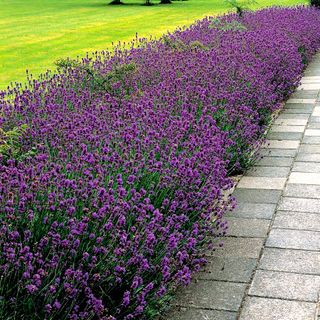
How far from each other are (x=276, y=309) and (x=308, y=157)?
3.79 m

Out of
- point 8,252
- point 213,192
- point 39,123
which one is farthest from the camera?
point 39,123

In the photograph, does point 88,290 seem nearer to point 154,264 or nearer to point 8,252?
point 8,252

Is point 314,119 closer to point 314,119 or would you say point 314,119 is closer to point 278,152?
point 314,119

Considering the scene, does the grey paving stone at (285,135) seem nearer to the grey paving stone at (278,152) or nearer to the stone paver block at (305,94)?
the grey paving stone at (278,152)

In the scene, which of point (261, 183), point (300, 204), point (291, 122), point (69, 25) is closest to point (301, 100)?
point (291, 122)

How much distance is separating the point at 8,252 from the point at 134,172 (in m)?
1.47

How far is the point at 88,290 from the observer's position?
3.25 m

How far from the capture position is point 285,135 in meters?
8.76

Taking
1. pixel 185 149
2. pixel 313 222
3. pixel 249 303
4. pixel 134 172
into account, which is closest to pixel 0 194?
pixel 134 172

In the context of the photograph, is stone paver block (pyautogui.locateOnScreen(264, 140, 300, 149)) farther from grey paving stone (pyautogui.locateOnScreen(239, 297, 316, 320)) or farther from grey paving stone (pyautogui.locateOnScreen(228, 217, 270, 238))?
grey paving stone (pyautogui.locateOnScreen(239, 297, 316, 320))

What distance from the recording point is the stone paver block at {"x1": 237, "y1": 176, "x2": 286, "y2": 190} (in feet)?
21.6

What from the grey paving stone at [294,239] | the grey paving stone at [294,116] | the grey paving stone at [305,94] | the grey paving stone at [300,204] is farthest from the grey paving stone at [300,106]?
the grey paving stone at [294,239]

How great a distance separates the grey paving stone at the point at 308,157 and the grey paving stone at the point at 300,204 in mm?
1433

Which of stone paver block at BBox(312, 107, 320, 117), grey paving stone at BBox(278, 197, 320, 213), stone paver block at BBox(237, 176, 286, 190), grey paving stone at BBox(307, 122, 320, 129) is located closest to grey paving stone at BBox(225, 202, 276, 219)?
Answer: grey paving stone at BBox(278, 197, 320, 213)
